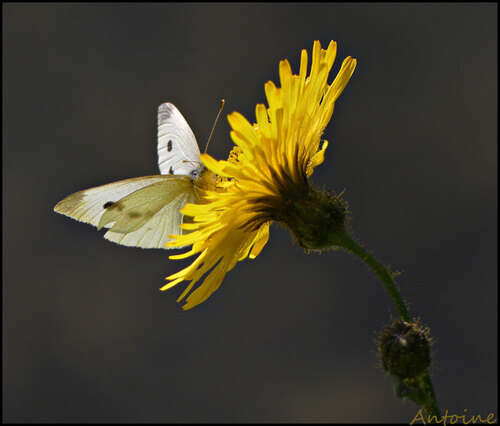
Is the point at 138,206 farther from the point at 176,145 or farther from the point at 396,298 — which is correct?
the point at 396,298

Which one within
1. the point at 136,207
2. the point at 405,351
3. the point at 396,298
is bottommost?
the point at 405,351

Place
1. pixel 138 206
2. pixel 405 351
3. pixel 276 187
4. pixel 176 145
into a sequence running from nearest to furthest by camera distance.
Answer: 1. pixel 405 351
2. pixel 276 187
3. pixel 138 206
4. pixel 176 145

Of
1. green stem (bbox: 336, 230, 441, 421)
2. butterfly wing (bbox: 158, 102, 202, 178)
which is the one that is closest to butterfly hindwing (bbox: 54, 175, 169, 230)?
butterfly wing (bbox: 158, 102, 202, 178)

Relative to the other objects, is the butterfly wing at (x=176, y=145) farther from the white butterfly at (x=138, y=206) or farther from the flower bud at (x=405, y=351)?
the flower bud at (x=405, y=351)

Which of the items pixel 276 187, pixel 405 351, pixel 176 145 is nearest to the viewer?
pixel 405 351

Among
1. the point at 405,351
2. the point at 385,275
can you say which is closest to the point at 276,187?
the point at 385,275

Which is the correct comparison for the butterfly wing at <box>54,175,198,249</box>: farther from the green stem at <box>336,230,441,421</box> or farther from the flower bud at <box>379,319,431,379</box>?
the flower bud at <box>379,319,431,379</box>

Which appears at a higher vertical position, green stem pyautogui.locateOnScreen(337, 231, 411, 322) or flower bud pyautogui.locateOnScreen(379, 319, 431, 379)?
green stem pyautogui.locateOnScreen(337, 231, 411, 322)

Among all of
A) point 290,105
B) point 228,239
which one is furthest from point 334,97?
point 228,239

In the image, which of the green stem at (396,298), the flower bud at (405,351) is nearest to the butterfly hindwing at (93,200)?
the green stem at (396,298)

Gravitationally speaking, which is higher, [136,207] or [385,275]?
[136,207]
